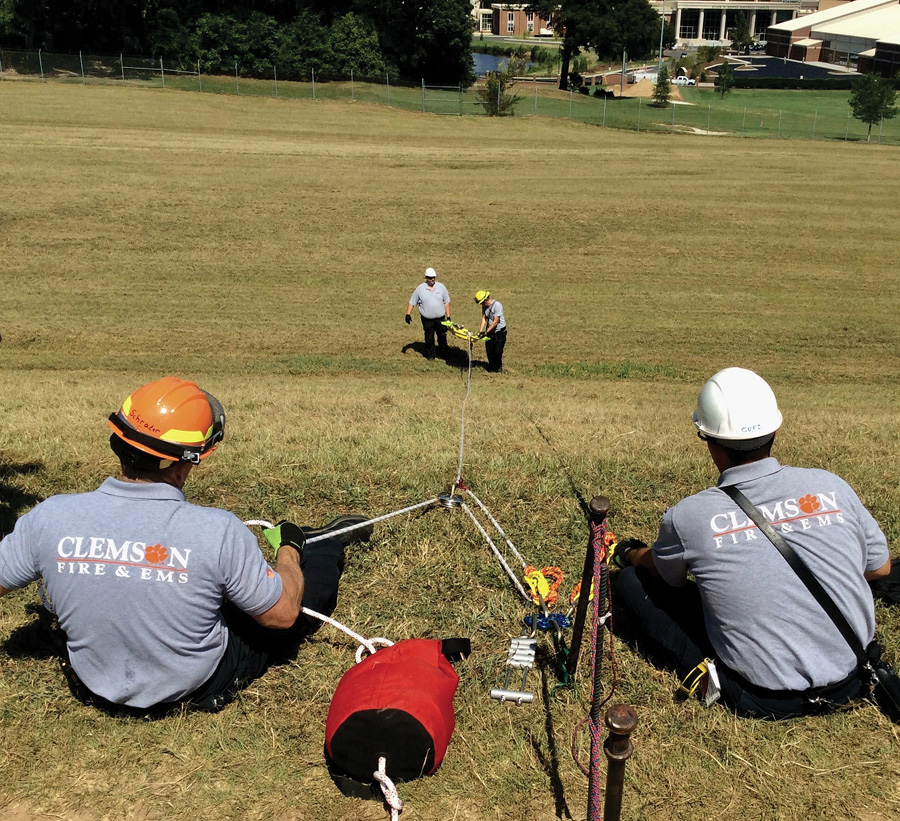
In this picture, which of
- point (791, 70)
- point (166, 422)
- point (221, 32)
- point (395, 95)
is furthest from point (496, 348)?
point (791, 70)

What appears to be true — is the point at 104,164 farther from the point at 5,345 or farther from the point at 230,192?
the point at 5,345

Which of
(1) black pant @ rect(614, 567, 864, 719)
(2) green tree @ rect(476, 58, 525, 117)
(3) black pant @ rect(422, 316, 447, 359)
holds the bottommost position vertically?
(3) black pant @ rect(422, 316, 447, 359)

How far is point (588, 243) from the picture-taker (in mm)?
25031

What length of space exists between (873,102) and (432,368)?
42860 mm

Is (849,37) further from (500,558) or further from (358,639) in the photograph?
(358,639)

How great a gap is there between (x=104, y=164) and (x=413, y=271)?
15.3 meters

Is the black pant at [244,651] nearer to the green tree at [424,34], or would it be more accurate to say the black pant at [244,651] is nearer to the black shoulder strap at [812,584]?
the black shoulder strap at [812,584]

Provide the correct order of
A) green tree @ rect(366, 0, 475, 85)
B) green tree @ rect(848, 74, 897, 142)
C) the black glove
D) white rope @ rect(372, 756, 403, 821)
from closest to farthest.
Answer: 1. white rope @ rect(372, 756, 403, 821)
2. the black glove
3. green tree @ rect(848, 74, 897, 142)
4. green tree @ rect(366, 0, 475, 85)

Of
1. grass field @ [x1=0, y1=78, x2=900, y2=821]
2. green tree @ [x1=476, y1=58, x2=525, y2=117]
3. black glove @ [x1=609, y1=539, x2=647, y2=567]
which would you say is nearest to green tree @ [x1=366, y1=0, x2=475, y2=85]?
green tree @ [x1=476, y1=58, x2=525, y2=117]

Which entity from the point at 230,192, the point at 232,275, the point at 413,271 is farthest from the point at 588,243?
the point at 230,192

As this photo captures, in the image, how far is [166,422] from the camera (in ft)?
11.0

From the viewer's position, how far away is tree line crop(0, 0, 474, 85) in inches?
2226

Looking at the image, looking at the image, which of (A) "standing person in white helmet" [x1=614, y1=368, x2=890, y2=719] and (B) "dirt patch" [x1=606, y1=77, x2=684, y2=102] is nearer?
(A) "standing person in white helmet" [x1=614, y1=368, x2=890, y2=719]

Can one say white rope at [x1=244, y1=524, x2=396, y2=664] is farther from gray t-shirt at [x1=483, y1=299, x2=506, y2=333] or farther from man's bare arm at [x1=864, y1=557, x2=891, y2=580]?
gray t-shirt at [x1=483, y1=299, x2=506, y2=333]
